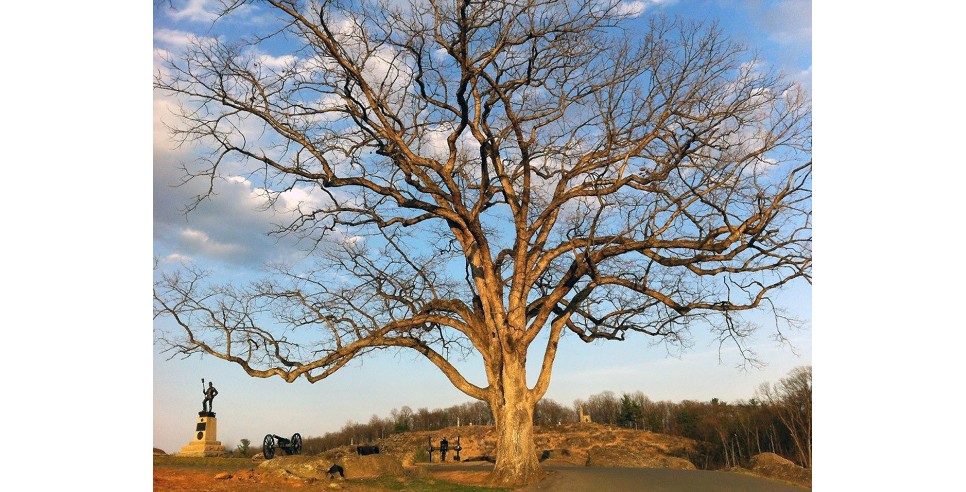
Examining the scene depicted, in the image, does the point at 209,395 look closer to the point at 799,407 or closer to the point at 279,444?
the point at 279,444

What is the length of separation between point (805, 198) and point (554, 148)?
5.83 m

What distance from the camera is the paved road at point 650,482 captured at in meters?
14.4

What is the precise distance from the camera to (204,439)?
23188 mm


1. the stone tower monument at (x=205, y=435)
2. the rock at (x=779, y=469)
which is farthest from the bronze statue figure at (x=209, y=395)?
the rock at (x=779, y=469)

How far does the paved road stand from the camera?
47.3 feet

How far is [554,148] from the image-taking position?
17797mm

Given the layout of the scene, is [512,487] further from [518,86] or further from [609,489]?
[518,86]

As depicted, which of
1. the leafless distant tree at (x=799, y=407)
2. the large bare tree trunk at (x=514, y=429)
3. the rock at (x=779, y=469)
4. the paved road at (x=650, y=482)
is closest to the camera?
the paved road at (x=650, y=482)

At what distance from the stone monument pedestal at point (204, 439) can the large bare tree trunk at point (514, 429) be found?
12.0 m

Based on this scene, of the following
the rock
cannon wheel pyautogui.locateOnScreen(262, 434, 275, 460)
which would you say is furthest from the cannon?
the rock

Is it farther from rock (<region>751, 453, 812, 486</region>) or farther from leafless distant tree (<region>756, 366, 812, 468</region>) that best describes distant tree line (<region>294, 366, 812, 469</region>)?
rock (<region>751, 453, 812, 486</region>)

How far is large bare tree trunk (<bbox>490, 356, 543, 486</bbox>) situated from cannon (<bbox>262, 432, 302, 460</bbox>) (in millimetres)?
8065

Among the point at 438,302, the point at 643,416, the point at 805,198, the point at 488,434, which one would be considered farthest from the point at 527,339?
the point at 643,416

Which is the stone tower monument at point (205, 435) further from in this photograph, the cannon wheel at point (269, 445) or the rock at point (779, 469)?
the rock at point (779, 469)
